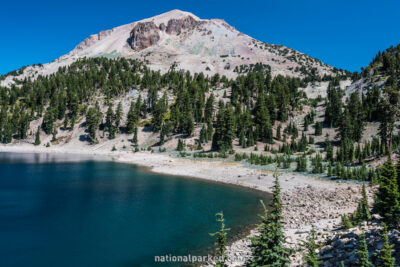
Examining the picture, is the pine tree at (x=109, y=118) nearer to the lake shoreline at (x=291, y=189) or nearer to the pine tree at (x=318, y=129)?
the lake shoreline at (x=291, y=189)

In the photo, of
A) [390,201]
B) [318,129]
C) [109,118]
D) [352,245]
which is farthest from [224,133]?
[352,245]

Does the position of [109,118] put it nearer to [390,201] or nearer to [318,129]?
[318,129]

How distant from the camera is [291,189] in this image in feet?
123

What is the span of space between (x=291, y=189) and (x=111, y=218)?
2651 centimetres

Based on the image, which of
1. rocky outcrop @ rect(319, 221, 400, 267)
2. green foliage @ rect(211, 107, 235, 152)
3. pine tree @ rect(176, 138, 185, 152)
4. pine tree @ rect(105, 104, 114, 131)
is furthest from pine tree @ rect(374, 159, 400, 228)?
pine tree @ rect(105, 104, 114, 131)

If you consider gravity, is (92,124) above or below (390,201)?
above

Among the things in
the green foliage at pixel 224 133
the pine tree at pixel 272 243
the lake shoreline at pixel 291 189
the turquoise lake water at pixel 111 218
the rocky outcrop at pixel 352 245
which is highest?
the green foliage at pixel 224 133

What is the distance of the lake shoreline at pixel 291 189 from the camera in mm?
20773

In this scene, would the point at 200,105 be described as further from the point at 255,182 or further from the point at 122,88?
the point at 255,182

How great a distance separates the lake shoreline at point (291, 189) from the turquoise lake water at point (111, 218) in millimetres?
3737

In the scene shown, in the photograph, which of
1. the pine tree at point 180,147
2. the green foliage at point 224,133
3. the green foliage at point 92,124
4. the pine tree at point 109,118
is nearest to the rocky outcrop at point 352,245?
the green foliage at point 224,133

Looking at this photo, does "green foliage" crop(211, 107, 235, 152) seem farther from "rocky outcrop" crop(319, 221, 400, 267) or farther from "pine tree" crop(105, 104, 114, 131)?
"rocky outcrop" crop(319, 221, 400, 267)

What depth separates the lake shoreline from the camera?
20.8m

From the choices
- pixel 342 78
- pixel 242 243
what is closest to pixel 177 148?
pixel 242 243
